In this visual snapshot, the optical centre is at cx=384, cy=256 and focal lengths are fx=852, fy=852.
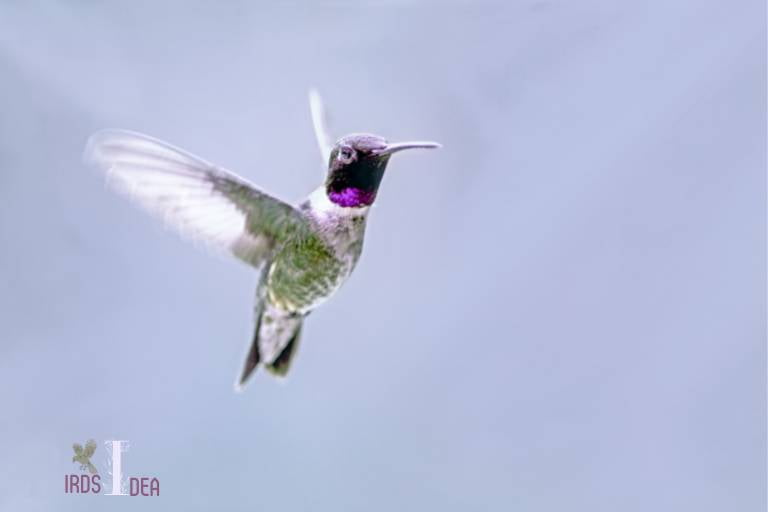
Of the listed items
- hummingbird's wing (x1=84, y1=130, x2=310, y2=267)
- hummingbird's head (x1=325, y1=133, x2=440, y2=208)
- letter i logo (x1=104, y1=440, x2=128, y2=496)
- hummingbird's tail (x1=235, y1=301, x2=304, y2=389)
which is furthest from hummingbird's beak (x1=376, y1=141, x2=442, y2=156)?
letter i logo (x1=104, y1=440, x2=128, y2=496)

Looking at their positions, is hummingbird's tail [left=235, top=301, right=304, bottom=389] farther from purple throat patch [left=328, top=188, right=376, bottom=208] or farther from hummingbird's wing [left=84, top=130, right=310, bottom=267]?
purple throat patch [left=328, top=188, right=376, bottom=208]

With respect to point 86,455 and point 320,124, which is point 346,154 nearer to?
point 320,124

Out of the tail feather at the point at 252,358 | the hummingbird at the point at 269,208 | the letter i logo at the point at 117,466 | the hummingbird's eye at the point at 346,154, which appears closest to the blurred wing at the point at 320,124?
the hummingbird at the point at 269,208

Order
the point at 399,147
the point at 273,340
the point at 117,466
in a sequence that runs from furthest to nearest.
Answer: the point at 117,466
the point at 273,340
the point at 399,147

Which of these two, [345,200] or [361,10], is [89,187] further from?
[345,200]

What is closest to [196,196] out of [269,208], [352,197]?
[269,208]

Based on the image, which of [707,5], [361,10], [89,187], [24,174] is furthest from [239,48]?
[707,5]
